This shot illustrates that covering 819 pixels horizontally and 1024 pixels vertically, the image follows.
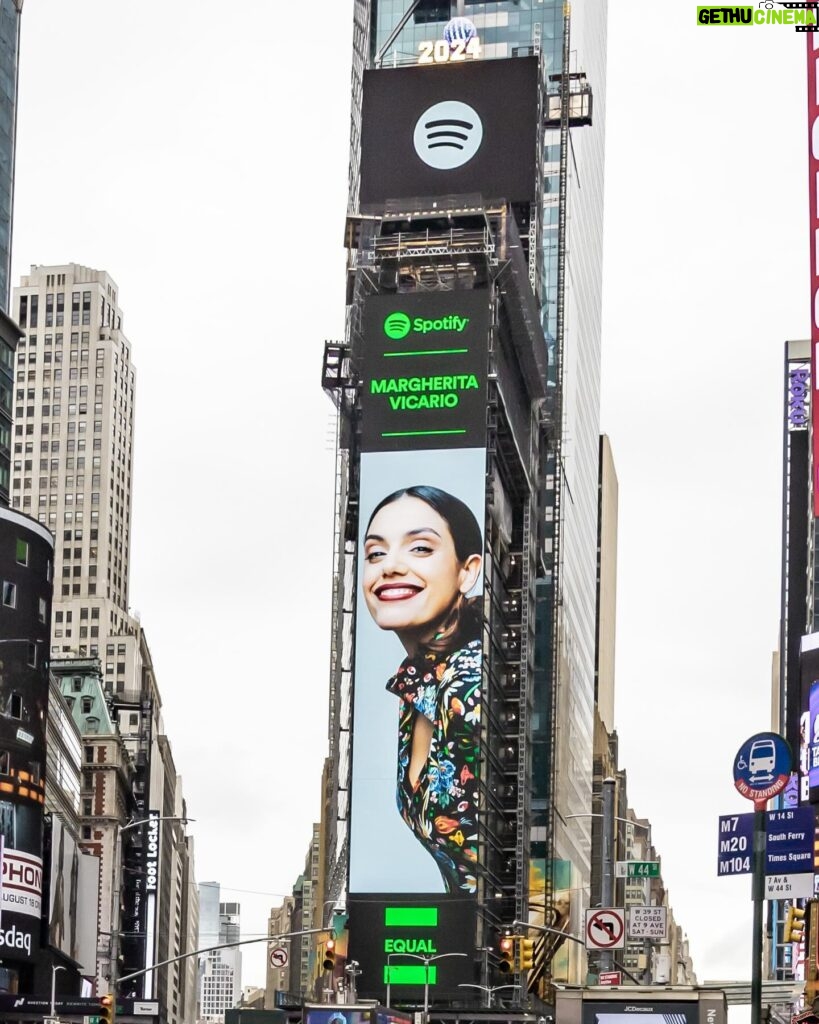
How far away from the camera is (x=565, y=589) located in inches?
7717

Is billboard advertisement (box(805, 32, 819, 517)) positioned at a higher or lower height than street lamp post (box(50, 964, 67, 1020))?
higher

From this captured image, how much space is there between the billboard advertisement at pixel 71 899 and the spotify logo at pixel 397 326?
4396 cm

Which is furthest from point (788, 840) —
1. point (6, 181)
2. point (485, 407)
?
point (485, 407)

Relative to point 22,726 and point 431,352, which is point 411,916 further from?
point 431,352

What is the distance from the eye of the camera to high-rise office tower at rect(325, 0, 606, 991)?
153750 mm

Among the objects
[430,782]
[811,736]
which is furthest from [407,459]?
[811,736]

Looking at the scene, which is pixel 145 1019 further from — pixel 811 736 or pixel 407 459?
pixel 407 459

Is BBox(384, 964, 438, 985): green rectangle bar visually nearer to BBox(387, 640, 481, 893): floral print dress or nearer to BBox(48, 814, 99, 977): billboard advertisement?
BBox(387, 640, 481, 893): floral print dress

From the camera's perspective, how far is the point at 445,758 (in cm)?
14850

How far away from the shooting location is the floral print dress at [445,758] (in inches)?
5763

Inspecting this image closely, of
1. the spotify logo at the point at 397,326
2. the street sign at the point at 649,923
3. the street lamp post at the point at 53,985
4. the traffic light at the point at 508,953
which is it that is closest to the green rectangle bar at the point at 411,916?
the street lamp post at the point at 53,985

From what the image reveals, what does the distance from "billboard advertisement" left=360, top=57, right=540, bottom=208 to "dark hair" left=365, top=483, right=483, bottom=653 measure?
3383 cm

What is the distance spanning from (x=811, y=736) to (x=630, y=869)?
176 ft

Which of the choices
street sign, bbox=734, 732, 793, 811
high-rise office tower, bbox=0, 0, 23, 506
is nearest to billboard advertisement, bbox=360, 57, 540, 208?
high-rise office tower, bbox=0, 0, 23, 506
